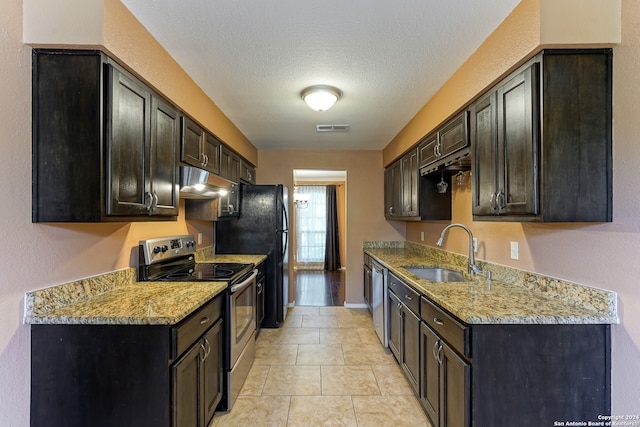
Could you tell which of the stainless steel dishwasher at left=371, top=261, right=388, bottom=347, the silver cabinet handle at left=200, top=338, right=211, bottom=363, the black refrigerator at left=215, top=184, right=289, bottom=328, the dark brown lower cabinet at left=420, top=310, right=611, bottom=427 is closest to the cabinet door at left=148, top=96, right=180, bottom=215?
the silver cabinet handle at left=200, top=338, right=211, bottom=363

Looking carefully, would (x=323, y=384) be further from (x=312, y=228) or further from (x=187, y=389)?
(x=312, y=228)

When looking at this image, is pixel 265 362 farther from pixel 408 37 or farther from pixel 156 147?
pixel 408 37

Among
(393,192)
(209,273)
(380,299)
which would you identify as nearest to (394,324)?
(380,299)

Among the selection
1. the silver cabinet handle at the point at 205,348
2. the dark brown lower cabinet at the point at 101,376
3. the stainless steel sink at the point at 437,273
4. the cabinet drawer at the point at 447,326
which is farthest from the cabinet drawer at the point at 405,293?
the dark brown lower cabinet at the point at 101,376

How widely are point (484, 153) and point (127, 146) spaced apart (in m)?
2.01

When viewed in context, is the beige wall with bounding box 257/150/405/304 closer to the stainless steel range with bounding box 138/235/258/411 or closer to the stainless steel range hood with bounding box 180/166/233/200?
the stainless steel range hood with bounding box 180/166/233/200

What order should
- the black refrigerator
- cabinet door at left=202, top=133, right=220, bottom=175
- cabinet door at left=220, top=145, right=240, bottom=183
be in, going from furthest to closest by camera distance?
the black refrigerator
cabinet door at left=220, top=145, right=240, bottom=183
cabinet door at left=202, top=133, right=220, bottom=175

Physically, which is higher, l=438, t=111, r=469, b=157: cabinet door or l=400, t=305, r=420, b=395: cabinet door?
l=438, t=111, r=469, b=157: cabinet door

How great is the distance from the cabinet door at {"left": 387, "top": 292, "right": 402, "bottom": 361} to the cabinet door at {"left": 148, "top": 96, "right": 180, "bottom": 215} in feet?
6.45

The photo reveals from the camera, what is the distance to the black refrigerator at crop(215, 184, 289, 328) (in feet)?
12.3

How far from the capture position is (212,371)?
1.96 meters

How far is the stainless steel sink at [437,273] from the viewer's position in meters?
2.76

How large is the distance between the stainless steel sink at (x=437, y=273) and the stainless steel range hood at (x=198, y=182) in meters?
1.92

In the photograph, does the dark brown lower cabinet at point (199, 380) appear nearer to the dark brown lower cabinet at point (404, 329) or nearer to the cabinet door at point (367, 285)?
the dark brown lower cabinet at point (404, 329)
